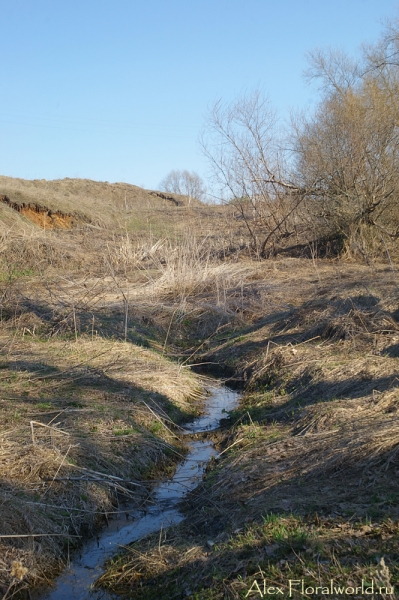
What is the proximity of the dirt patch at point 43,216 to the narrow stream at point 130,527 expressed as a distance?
17991mm

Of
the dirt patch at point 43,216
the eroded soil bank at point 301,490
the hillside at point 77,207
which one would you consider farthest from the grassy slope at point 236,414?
the dirt patch at point 43,216

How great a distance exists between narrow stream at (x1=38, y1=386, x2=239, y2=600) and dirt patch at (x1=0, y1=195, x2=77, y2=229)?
59.0 ft

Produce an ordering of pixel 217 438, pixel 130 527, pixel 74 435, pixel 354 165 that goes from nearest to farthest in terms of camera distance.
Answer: pixel 130 527
pixel 74 435
pixel 217 438
pixel 354 165

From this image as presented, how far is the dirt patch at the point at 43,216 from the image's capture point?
24.1 m

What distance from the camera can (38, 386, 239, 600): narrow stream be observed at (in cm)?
467

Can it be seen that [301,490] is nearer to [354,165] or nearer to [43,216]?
[354,165]

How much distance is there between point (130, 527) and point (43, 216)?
69.8 feet

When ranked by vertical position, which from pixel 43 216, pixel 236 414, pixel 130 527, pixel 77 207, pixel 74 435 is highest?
pixel 77 207

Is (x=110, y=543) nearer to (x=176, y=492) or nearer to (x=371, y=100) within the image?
(x=176, y=492)

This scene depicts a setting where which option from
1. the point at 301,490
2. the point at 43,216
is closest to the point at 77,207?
the point at 43,216

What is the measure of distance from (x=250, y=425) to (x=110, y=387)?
6.72 feet

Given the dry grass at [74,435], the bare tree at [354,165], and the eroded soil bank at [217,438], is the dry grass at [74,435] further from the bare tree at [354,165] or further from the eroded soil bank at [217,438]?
the bare tree at [354,165]

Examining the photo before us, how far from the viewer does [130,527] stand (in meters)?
5.60

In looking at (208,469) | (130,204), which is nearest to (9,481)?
(208,469)
